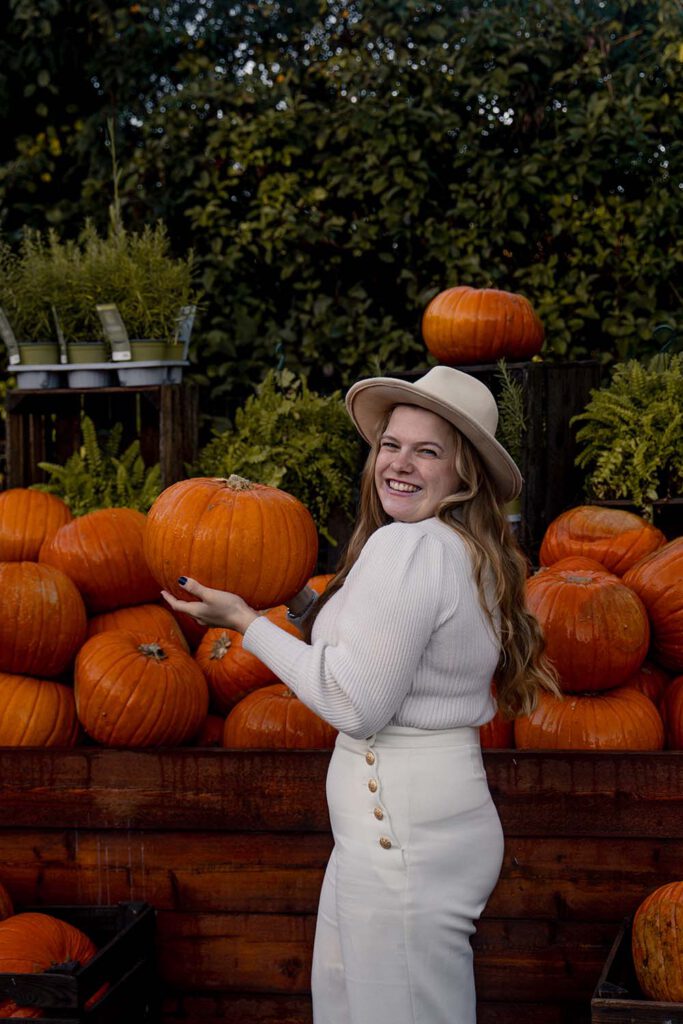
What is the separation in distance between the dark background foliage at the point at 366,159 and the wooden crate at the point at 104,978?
324 centimetres

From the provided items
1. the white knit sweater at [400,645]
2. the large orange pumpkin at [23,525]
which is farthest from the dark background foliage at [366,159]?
the white knit sweater at [400,645]

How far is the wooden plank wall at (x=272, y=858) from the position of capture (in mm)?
2596

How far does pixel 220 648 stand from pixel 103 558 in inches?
15.8

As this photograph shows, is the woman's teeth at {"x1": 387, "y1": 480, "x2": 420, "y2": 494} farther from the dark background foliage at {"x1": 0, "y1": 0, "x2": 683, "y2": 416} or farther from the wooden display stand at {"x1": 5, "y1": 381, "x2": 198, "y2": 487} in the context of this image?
the dark background foliage at {"x1": 0, "y1": 0, "x2": 683, "y2": 416}

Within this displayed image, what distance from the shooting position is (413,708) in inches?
78.1

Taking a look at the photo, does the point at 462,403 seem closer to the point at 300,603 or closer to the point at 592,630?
the point at 300,603

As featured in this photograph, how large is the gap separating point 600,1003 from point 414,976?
0.47 m

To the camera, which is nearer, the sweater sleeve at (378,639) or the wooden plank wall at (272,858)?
the sweater sleeve at (378,639)

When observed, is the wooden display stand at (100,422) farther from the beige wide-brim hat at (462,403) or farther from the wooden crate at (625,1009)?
the wooden crate at (625,1009)

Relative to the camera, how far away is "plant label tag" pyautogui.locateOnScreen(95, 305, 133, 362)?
14.2 feet

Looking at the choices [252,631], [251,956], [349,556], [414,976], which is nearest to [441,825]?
[414,976]

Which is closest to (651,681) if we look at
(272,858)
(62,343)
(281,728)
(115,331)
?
(281,728)

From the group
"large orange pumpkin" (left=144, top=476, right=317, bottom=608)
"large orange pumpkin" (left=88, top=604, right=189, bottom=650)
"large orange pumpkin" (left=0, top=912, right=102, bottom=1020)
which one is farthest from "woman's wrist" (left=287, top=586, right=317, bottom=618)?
"large orange pumpkin" (left=0, top=912, right=102, bottom=1020)

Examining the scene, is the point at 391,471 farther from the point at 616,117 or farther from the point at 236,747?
the point at 616,117
